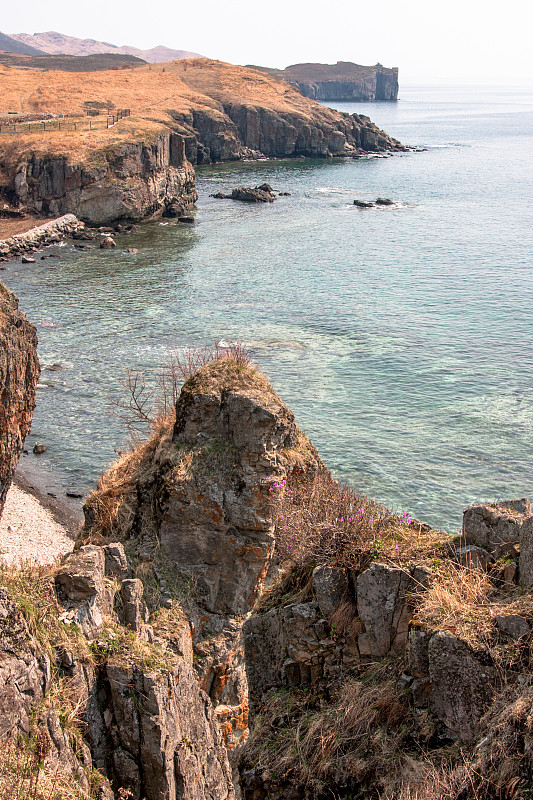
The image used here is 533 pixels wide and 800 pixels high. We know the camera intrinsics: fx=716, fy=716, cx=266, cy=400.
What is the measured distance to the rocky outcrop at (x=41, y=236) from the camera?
A: 75.1 meters

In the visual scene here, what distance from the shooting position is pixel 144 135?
332 feet

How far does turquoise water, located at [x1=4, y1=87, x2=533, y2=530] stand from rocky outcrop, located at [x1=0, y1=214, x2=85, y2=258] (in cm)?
297

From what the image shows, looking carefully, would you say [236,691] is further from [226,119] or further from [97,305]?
[226,119]

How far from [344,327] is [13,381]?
44199 mm

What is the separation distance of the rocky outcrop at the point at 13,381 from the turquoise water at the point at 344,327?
20.4 metres

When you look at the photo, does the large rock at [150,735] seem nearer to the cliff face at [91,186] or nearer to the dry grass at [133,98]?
the cliff face at [91,186]

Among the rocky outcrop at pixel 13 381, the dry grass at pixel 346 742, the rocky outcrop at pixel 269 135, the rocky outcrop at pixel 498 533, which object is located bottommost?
the dry grass at pixel 346 742

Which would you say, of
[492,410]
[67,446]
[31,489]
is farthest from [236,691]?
[492,410]

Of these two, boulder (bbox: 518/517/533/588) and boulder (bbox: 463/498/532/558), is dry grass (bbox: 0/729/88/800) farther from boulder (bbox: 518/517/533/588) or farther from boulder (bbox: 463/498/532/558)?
boulder (bbox: 463/498/532/558)

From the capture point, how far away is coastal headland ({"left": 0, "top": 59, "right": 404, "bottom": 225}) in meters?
88.7

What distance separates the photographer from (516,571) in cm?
1189

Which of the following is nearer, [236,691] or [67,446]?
[236,691]

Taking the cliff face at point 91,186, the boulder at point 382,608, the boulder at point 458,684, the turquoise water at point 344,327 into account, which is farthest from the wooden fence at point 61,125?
the boulder at point 458,684

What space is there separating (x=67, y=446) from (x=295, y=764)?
28.5 metres
